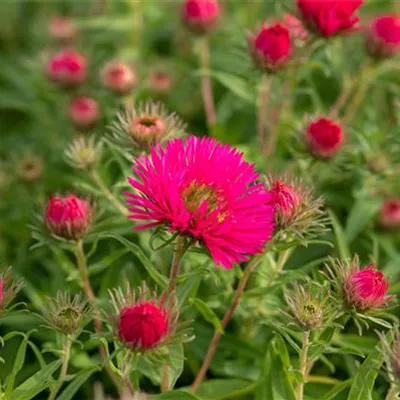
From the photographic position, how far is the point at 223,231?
137 cm

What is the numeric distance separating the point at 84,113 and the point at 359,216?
0.91m

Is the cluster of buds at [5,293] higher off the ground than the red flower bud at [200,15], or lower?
lower

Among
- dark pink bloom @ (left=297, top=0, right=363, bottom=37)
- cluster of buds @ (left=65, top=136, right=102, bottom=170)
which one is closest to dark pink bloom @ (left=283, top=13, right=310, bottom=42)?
dark pink bloom @ (left=297, top=0, right=363, bottom=37)

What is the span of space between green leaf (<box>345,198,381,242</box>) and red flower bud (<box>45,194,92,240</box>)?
2.77 ft

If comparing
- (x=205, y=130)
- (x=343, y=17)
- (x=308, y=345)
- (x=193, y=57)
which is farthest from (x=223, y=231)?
(x=193, y=57)

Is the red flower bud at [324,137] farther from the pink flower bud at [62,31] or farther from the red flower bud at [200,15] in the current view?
the pink flower bud at [62,31]

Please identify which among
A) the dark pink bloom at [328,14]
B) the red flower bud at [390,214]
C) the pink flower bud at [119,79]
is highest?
the dark pink bloom at [328,14]

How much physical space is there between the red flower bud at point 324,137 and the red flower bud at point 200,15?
647mm

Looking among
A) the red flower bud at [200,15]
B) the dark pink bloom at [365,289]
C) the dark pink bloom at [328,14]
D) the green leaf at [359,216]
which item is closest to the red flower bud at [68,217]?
the dark pink bloom at [365,289]

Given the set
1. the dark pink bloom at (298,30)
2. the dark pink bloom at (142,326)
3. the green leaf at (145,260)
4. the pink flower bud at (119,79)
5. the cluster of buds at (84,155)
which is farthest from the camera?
the pink flower bud at (119,79)

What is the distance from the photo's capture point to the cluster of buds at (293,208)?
1.52 meters

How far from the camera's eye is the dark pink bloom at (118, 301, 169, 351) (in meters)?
1.32

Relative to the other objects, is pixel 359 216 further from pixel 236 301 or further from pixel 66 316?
pixel 66 316

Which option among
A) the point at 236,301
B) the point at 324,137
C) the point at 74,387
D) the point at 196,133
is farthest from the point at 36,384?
the point at 196,133
